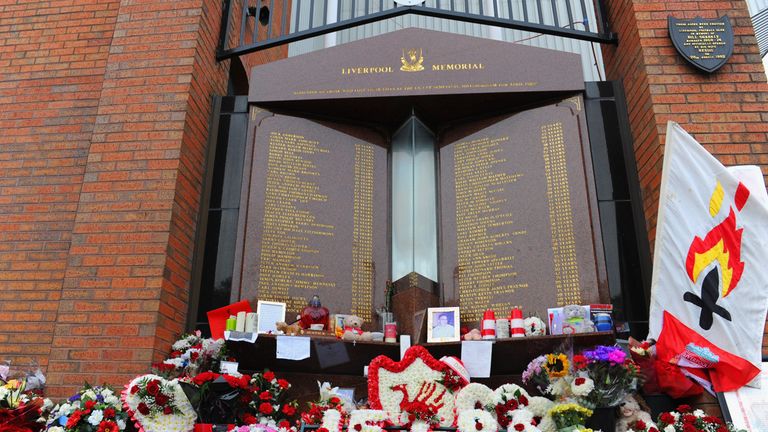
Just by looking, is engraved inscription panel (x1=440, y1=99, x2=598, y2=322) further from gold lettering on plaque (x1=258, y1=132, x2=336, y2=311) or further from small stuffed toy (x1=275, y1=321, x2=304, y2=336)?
small stuffed toy (x1=275, y1=321, x2=304, y2=336)

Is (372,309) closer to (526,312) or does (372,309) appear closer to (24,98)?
(526,312)

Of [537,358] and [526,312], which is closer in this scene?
[537,358]

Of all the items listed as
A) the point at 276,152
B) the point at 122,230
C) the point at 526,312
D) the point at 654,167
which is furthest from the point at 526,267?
the point at 122,230

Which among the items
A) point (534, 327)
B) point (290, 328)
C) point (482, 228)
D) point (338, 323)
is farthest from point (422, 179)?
point (290, 328)

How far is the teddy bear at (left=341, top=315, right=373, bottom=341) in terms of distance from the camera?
4.56 metres

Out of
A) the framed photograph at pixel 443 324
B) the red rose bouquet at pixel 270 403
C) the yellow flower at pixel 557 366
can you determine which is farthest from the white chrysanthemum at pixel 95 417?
the yellow flower at pixel 557 366

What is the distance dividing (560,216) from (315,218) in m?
1.87

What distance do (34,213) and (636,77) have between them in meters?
4.91

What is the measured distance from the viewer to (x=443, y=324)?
477cm

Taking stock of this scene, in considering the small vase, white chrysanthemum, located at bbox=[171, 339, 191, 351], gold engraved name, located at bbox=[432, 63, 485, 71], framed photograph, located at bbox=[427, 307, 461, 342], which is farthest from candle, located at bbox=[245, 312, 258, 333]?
gold engraved name, located at bbox=[432, 63, 485, 71]

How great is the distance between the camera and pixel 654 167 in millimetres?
4832

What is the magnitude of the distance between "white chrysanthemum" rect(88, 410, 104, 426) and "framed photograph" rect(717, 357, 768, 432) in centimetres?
352

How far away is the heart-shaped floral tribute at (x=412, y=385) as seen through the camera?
3.98 meters

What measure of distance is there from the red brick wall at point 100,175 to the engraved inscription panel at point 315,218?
0.54m
